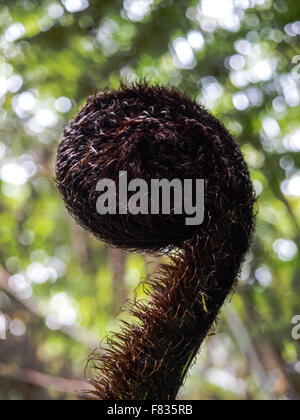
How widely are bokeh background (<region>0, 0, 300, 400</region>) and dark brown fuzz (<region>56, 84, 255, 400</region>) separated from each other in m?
0.85

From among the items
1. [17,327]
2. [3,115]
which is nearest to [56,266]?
[17,327]

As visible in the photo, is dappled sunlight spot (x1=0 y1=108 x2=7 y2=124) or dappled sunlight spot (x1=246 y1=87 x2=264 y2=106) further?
dappled sunlight spot (x1=0 y1=108 x2=7 y2=124)

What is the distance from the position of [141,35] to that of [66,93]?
575mm

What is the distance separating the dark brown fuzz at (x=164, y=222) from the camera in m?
0.76

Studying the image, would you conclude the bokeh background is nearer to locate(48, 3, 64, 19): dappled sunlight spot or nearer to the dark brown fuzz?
locate(48, 3, 64, 19): dappled sunlight spot

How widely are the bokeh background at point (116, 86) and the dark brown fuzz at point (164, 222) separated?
33.6 inches

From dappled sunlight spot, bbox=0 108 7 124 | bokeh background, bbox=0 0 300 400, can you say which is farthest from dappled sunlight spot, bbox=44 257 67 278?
dappled sunlight spot, bbox=0 108 7 124

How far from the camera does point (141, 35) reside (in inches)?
98.4

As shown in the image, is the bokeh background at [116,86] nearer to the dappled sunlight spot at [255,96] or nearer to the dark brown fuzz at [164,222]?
the dappled sunlight spot at [255,96]

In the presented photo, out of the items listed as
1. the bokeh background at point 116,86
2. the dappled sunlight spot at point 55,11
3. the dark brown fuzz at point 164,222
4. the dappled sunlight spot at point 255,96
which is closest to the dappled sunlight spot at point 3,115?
the bokeh background at point 116,86

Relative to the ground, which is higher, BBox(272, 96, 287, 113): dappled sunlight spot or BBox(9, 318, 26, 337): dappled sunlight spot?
BBox(272, 96, 287, 113): dappled sunlight spot

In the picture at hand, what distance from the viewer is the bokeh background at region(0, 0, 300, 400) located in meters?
2.45

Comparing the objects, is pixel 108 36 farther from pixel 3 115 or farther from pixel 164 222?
pixel 164 222

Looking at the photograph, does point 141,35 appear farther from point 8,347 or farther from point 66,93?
point 8,347
